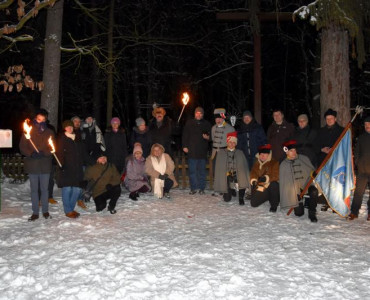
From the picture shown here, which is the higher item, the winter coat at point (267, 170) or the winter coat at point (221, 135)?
the winter coat at point (221, 135)

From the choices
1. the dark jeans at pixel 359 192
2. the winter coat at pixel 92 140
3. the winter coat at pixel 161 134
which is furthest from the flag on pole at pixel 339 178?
the winter coat at pixel 92 140

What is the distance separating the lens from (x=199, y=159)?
1009 centimetres

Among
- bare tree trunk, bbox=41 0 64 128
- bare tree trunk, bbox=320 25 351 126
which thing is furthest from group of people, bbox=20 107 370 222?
bare tree trunk, bbox=41 0 64 128

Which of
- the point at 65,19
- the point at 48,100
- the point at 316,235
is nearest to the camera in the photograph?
the point at 316,235

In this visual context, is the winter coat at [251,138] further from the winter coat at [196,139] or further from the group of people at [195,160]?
the winter coat at [196,139]

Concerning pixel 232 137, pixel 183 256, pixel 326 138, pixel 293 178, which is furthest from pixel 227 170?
pixel 183 256

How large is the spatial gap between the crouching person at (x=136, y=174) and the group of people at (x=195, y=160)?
0.08ft

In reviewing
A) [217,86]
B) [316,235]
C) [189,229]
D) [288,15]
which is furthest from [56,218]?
[217,86]

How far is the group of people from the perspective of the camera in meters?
7.49

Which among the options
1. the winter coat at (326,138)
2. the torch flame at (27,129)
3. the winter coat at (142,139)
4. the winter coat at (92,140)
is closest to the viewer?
the torch flame at (27,129)

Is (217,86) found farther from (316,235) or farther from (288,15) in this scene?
(316,235)

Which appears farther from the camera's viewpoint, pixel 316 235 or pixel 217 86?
pixel 217 86

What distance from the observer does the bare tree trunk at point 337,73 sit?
914 cm

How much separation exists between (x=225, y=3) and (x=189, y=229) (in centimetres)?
2112
